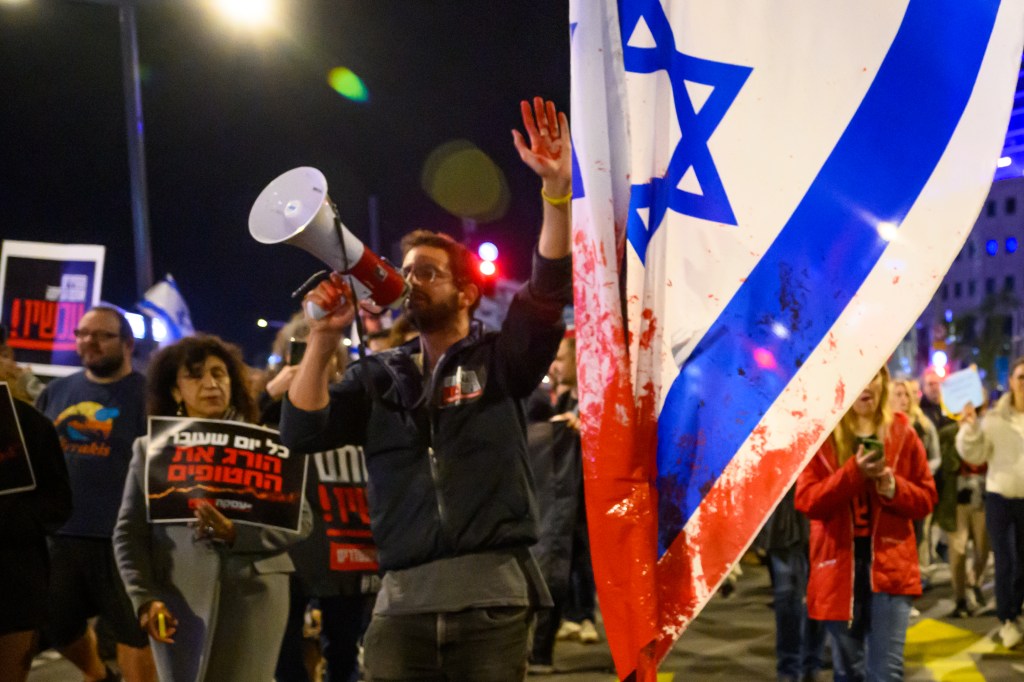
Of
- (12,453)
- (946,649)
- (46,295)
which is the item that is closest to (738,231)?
(12,453)

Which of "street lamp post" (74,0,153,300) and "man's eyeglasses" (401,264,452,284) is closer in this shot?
"man's eyeglasses" (401,264,452,284)

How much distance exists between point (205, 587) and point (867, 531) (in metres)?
3.24

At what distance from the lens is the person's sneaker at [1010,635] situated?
8.27 meters

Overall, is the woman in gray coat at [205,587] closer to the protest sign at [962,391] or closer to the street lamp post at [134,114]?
the street lamp post at [134,114]

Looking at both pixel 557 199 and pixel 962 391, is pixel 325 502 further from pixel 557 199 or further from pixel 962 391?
pixel 962 391

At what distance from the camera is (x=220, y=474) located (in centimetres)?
454

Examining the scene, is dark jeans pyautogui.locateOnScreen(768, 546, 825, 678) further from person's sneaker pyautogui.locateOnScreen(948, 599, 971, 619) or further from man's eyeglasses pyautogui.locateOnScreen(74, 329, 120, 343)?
man's eyeglasses pyautogui.locateOnScreen(74, 329, 120, 343)

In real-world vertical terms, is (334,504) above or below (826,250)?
below

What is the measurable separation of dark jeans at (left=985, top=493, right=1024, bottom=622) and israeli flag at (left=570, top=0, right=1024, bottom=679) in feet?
25.5

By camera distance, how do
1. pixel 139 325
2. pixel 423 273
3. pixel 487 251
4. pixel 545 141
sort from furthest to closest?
pixel 487 251 → pixel 139 325 → pixel 423 273 → pixel 545 141

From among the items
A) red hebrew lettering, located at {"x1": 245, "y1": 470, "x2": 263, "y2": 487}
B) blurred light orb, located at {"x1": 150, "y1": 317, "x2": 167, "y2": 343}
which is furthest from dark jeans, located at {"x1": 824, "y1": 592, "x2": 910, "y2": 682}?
blurred light orb, located at {"x1": 150, "y1": 317, "x2": 167, "y2": 343}

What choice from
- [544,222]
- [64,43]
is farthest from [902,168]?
[64,43]

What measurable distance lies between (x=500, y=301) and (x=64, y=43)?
11072 millimetres

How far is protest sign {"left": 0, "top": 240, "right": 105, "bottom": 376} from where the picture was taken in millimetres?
7805
